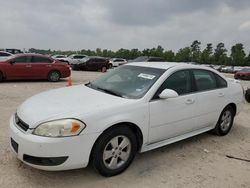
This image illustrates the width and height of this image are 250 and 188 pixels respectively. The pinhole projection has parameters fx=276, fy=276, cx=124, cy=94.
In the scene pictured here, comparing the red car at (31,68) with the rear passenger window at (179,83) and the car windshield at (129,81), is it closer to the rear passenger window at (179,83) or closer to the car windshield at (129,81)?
the car windshield at (129,81)

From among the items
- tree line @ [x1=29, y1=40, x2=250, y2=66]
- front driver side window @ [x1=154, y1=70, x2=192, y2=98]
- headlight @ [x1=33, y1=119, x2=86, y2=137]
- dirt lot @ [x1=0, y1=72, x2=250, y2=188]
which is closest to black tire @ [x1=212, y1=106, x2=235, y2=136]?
dirt lot @ [x1=0, y1=72, x2=250, y2=188]

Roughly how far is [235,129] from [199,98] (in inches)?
79.2

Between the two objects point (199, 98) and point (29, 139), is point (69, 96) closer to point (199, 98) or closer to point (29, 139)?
point (29, 139)

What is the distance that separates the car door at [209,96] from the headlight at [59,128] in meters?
2.41

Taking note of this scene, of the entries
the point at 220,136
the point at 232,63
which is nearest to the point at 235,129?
the point at 220,136

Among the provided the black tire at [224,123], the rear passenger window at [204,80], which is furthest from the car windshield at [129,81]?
the black tire at [224,123]

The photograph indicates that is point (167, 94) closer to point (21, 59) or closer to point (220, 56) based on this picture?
point (21, 59)

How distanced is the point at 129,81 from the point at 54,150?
181 centimetres

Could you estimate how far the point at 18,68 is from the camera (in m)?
13.2

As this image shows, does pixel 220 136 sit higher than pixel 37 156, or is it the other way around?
pixel 37 156

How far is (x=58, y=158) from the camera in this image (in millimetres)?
3242

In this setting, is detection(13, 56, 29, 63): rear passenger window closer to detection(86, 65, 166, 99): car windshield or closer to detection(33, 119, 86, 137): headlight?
detection(86, 65, 166, 99): car windshield

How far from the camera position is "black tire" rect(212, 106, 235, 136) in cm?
552

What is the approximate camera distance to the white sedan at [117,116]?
327 centimetres
